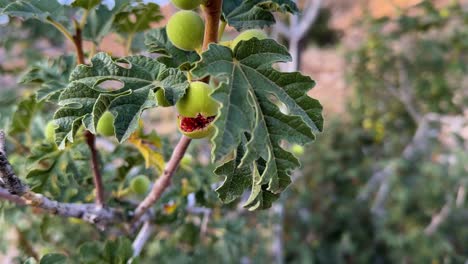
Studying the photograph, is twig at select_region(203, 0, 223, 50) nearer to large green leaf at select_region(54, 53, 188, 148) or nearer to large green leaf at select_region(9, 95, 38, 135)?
large green leaf at select_region(54, 53, 188, 148)

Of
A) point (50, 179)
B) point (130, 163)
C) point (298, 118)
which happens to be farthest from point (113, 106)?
point (130, 163)

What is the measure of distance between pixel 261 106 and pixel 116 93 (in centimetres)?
19

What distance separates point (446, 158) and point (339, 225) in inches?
38.6

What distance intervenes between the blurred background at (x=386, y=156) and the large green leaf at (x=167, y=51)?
1.87 meters

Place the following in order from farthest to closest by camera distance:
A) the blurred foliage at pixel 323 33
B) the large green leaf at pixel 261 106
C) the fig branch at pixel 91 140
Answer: the blurred foliage at pixel 323 33 → the fig branch at pixel 91 140 → the large green leaf at pixel 261 106

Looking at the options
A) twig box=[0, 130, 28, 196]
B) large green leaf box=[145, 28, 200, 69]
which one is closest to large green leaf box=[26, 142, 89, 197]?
twig box=[0, 130, 28, 196]

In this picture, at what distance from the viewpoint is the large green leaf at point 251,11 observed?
62 cm

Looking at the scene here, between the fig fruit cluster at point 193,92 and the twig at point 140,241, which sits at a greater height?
the fig fruit cluster at point 193,92

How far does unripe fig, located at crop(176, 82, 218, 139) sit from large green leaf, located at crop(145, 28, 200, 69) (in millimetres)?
122

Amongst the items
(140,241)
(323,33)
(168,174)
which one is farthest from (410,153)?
(323,33)

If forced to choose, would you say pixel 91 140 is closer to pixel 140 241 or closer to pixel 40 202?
pixel 40 202

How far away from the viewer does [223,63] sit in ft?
1.74

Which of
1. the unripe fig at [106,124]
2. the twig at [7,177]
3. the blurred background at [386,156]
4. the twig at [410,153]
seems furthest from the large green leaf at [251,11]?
the twig at [410,153]

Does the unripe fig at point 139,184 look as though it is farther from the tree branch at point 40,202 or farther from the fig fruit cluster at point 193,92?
the fig fruit cluster at point 193,92
